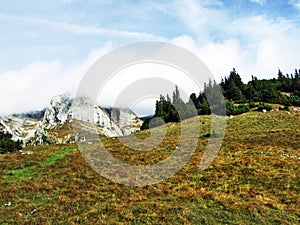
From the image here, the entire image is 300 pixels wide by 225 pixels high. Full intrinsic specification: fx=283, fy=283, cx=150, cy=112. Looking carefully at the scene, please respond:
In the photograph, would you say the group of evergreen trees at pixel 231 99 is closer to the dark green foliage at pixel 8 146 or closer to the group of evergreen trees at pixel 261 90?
the group of evergreen trees at pixel 261 90

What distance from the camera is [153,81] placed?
25.0 meters

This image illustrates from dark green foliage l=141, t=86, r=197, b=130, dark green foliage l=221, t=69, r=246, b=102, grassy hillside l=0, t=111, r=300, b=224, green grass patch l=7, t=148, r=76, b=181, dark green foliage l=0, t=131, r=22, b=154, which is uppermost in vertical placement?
dark green foliage l=221, t=69, r=246, b=102

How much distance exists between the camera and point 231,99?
95250 mm

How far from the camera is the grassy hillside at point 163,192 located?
682 inches

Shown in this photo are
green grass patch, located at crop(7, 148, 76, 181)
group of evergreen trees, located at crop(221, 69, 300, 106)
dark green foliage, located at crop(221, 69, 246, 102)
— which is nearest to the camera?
green grass patch, located at crop(7, 148, 76, 181)

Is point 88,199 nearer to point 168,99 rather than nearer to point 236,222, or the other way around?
point 236,222

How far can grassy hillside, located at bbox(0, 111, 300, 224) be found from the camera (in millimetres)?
17328

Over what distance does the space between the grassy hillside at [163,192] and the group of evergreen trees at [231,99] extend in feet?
145

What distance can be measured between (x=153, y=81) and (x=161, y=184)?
892 cm

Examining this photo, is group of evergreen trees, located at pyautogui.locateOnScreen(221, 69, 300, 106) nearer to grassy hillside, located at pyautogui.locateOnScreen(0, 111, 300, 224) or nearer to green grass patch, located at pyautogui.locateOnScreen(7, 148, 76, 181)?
grassy hillside, located at pyautogui.locateOnScreen(0, 111, 300, 224)

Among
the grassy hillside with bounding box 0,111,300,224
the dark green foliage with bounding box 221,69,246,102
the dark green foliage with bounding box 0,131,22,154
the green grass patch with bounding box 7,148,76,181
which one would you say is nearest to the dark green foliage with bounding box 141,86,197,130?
the dark green foliage with bounding box 221,69,246,102

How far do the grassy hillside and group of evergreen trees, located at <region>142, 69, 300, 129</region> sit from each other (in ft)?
145

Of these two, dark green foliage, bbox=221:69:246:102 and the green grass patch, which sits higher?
dark green foliage, bbox=221:69:246:102

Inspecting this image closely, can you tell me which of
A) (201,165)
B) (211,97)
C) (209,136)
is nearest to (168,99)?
(211,97)
